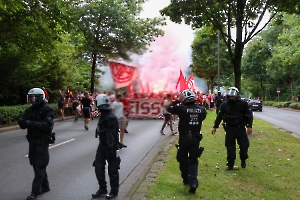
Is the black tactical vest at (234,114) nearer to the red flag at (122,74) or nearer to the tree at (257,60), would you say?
the red flag at (122,74)

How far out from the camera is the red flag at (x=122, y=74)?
6086mm

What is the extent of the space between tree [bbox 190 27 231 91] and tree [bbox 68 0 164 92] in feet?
12.8

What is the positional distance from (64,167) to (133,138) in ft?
16.1

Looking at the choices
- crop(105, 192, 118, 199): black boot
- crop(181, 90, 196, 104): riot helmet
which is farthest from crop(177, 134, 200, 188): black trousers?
crop(105, 192, 118, 199): black boot

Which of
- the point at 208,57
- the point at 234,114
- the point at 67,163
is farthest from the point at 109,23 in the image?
the point at 208,57

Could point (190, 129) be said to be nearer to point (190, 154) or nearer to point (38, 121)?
point (190, 154)

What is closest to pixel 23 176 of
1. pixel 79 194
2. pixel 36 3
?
pixel 79 194

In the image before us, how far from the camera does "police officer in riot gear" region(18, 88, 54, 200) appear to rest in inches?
211

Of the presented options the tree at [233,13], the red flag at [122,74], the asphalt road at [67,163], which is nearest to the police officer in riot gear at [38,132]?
the asphalt road at [67,163]

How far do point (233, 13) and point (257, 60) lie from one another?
47220mm

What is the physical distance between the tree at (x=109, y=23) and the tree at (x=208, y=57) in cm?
391

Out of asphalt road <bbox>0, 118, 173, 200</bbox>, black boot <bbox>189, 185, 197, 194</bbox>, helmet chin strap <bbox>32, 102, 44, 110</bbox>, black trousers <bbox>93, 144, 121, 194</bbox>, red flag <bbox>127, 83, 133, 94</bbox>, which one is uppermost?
red flag <bbox>127, 83, 133, 94</bbox>

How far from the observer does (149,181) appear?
6098mm

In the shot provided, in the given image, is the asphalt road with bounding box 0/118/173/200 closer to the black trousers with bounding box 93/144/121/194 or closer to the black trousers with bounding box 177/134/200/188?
the black trousers with bounding box 93/144/121/194
